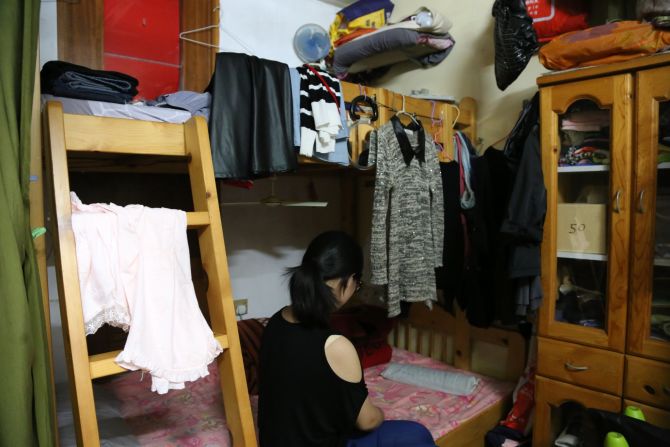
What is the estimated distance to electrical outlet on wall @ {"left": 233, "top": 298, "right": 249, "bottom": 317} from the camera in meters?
2.86

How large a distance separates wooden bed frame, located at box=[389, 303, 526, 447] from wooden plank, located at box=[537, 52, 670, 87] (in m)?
1.31

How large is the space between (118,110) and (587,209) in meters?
1.83

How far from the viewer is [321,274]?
4.61 ft

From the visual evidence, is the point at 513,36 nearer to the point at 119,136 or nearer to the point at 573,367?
the point at 573,367

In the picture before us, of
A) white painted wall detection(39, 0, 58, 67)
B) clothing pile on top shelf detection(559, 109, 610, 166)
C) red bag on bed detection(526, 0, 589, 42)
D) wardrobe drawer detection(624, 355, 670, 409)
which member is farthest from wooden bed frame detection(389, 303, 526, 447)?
white painted wall detection(39, 0, 58, 67)

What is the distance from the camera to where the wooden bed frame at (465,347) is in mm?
2127

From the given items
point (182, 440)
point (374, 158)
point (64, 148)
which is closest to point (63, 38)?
point (64, 148)

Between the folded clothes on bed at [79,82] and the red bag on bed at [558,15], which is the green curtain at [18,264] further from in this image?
the red bag on bed at [558,15]

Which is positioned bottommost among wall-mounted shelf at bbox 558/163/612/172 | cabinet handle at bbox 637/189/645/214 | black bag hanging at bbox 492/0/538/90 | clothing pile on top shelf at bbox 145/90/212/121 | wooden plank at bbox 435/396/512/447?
wooden plank at bbox 435/396/512/447

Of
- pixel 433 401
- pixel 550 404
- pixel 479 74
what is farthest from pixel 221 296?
pixel 479 74

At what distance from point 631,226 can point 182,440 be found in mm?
1916

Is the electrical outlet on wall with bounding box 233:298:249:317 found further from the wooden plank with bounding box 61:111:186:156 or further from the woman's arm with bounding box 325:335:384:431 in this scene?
the wooden plank with bounding box 61:111:186:156

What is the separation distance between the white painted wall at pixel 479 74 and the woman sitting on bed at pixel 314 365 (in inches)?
62.6

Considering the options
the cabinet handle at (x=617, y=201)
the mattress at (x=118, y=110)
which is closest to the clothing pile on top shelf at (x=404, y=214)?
the cabinet handle at (x=617, y=201)
